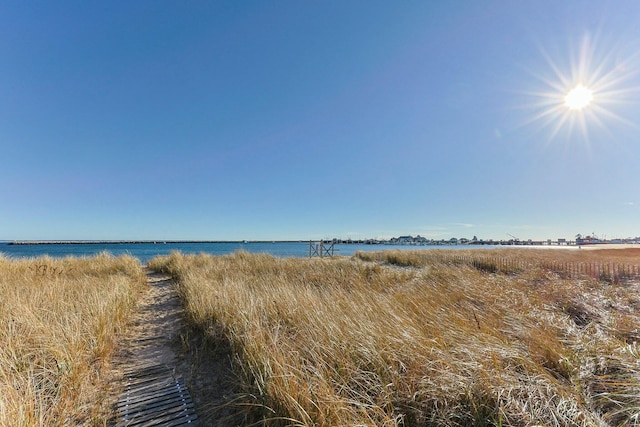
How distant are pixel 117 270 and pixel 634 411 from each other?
1334 centimetres

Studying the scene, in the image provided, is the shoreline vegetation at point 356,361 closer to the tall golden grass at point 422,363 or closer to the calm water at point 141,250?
the tall golden grass at point 422,363

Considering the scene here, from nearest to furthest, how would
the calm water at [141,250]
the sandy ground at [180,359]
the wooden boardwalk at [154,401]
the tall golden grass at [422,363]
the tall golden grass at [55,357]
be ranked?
the tall golden grass at [422,363] → the tall golden grass at [55,357] → the wooden boardwalk at [154,401] → the sandy ground at [180,359] → the calm water at [141,250]

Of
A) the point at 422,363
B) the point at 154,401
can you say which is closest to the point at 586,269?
the point at 422,363

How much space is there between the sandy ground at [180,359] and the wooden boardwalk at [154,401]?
8cm

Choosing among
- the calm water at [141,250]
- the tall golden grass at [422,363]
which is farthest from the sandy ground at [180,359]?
the calm water at [141,250]

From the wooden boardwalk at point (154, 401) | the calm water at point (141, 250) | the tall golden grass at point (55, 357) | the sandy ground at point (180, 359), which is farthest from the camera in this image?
the calm water at point (141, 250)

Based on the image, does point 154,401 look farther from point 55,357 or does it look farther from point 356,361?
point 356,361

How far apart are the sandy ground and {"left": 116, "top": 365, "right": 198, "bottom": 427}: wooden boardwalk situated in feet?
0.27

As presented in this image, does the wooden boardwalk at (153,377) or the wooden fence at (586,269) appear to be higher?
the wooden fence at (586,269)

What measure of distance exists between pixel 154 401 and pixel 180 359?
3.25 ft

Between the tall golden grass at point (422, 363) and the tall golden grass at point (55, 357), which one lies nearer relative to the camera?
Result: the tall golden grass at point (422, 363)

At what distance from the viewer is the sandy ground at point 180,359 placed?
263 centimetres

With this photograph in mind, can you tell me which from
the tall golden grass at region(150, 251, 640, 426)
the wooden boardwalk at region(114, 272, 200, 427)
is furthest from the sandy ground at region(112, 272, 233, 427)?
the tall golden grass at region(150, 251, 640, 426)

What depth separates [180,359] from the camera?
11.6 ft
